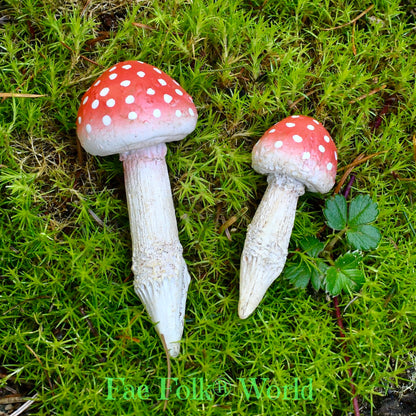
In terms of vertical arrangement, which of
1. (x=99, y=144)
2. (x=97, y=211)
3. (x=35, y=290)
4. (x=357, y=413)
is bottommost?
(x=357, y=413)

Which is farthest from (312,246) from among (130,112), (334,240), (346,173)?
(130,112)

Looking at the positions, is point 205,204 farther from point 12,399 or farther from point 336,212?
point 12,399

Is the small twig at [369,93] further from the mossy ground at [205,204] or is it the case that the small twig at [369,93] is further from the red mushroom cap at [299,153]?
the red mushroom cap at [299,153]

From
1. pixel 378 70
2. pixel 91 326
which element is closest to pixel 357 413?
pixel 91 326

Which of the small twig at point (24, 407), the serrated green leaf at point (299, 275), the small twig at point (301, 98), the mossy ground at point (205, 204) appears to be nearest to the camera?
the small twig at point (24, 407)

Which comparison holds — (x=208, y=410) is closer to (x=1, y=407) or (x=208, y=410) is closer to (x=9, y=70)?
(x=1, y=407)

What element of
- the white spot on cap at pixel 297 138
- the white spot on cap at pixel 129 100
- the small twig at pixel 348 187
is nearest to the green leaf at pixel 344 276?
the small twig at pixel 348 187

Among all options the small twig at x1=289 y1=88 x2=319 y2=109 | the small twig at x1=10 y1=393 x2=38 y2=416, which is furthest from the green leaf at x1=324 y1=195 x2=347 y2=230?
the small twig at x1=10 y1=393 x2=38 y2=416
